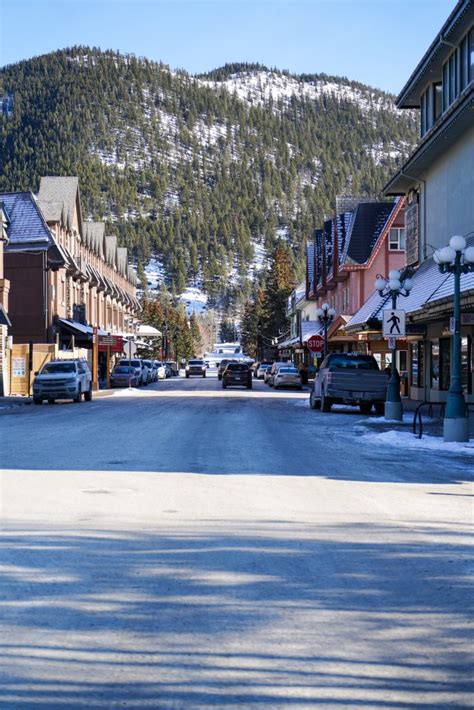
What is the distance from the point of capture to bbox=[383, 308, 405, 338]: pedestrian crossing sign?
916 inches

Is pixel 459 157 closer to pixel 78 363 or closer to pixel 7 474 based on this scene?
pixel 78 363

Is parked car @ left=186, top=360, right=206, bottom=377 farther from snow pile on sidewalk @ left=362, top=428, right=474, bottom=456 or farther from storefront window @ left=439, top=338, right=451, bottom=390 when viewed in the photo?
snow pile on sidewalk @ left=362, top=428, right=474, bottom=456

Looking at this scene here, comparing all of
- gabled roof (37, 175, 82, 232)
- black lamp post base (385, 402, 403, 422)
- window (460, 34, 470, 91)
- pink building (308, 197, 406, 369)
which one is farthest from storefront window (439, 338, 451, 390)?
gabled roof (37, 175, 82, 232)

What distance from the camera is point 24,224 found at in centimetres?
5050

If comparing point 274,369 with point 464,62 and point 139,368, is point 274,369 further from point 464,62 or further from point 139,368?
point 464,62

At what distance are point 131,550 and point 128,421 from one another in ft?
52.0

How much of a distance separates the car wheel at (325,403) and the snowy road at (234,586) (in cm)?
1599

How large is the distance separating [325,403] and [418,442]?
A: 1213 centimetres

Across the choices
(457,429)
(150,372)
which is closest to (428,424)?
(457,429)

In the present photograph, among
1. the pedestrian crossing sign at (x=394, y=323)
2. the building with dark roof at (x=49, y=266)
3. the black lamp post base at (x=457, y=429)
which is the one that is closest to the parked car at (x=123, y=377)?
the building with dark roof at (x=49, y=266)

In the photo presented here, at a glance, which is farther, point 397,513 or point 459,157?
point 459,157

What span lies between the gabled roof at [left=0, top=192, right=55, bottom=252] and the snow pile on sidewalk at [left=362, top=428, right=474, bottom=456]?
33.6 meters

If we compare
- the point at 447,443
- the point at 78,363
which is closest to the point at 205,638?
the point at 447,443

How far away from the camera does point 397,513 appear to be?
9398mm
